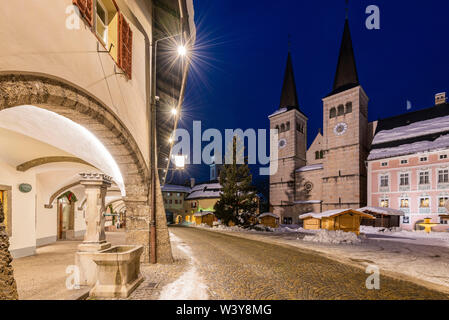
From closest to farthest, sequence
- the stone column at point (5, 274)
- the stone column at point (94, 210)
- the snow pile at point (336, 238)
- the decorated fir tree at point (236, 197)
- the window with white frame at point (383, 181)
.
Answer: the stone column at point (5, 274) → the stone column at point (94, 210) → the snow pile at point (336, 238) → the decorated fir tree at point (236, 197) → the window with white frame at point (383, 181)

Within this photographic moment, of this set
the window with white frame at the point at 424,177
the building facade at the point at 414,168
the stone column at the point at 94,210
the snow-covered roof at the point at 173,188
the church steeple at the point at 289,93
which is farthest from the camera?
the snow-covered roof at the point at 173,188

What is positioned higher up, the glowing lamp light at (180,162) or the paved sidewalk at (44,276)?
the glowing lamp light at (180,162)

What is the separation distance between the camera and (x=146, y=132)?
302 inches

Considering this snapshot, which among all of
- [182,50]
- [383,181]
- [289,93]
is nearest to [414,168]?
[383,181]

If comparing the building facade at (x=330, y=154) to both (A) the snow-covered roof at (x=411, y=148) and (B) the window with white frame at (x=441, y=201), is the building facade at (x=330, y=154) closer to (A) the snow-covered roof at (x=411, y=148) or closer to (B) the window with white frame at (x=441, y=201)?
(A) the snow-covered roof at (x=411, y=148)

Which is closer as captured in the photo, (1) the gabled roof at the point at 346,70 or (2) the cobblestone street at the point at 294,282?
(2) the cobblestone street at the point at 294,282

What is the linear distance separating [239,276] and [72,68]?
627cm

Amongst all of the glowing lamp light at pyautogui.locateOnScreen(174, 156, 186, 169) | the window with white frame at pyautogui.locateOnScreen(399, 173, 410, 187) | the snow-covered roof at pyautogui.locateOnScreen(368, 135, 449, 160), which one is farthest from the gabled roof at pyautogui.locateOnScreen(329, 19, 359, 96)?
the glowing lamp light at pyautogui.locateOnScreen(174, 156, 186, 169)

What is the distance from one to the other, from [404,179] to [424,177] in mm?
1798

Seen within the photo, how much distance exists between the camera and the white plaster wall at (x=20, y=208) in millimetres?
8555

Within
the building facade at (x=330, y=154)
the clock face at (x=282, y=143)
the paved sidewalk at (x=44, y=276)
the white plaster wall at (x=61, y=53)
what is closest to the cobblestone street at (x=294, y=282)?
the paved sidewalk at (x=44, y=276)
